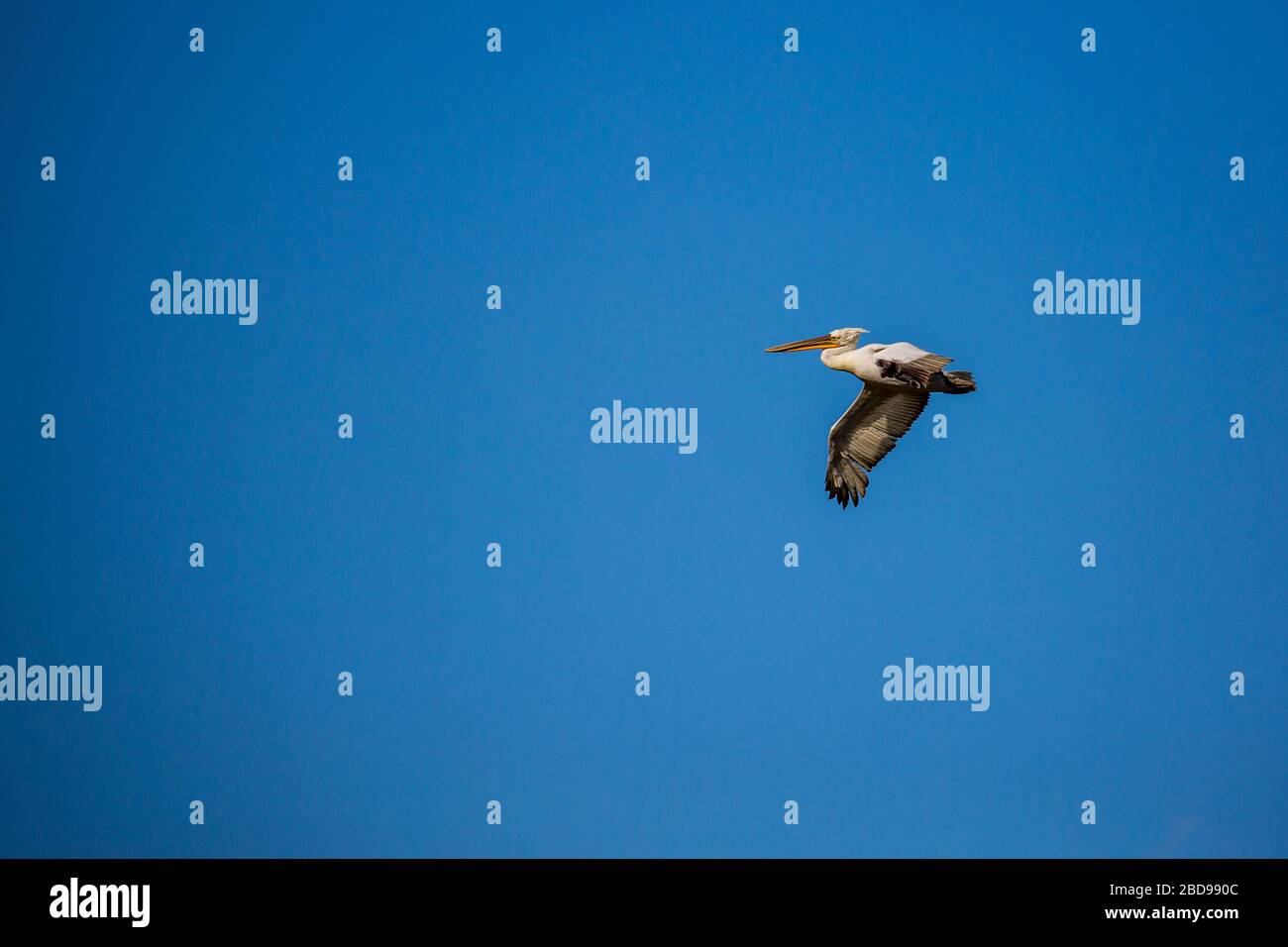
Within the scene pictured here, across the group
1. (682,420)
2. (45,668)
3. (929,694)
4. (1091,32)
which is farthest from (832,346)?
(45,668)

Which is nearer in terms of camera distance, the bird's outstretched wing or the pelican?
the pelican

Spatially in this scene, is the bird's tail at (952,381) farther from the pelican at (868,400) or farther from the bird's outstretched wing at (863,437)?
the bird's outstretched wing at (863,437)

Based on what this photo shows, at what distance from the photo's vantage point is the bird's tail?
1964cm

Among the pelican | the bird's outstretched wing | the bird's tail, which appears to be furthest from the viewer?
the bird's outstretched wing

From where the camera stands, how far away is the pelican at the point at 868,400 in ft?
66.1

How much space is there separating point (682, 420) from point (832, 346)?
3913mm

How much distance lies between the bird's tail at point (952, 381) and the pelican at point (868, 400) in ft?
0.39

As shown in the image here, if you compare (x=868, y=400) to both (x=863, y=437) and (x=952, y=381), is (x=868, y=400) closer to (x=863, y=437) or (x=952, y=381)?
(x=863, y=437)

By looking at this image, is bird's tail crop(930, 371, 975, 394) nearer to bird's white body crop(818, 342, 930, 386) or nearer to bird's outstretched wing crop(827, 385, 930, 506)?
bird's white body crop(818, 342, 930, 386)

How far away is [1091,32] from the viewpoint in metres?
24.8

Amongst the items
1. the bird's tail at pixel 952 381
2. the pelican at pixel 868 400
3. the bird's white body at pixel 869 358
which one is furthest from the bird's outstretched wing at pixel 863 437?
the bird's tail at pixel 952 381

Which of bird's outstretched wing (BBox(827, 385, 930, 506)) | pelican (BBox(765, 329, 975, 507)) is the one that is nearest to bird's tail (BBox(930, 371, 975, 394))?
pelican (BBox(765, 329, 975, 507))
